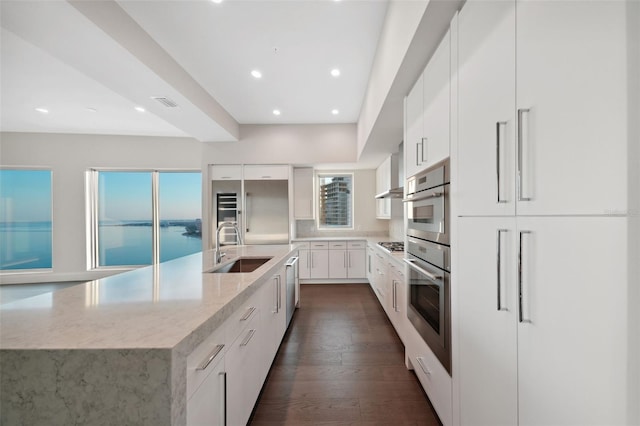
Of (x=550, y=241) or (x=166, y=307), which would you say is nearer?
(x=550, y=241)

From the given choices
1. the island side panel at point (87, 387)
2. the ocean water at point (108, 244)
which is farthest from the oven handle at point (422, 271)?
the ocean water at point (108, 244)

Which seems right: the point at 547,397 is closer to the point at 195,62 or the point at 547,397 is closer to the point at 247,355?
the point at 247,355

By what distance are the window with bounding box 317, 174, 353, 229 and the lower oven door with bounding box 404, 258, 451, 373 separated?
12.3 ft

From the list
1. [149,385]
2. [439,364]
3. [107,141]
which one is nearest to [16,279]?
[107,141]

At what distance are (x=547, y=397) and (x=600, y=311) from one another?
0.35 m

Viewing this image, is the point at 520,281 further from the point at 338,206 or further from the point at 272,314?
the point at 338,206

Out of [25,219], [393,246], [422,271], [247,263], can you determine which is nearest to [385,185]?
[393,246]

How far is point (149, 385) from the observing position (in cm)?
73

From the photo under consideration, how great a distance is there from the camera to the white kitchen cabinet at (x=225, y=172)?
16.5 feet

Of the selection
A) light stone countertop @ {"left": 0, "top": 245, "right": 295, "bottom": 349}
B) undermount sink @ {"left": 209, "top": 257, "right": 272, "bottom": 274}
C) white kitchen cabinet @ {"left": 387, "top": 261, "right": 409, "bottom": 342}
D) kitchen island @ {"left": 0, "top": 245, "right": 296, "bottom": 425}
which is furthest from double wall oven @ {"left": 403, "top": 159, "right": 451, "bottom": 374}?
undermount sink @ {"left": 209, "top": 257, "right": 272, "bottom": 274}

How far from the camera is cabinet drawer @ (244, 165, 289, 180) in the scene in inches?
198

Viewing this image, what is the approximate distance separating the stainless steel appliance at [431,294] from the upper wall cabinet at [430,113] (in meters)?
0.59

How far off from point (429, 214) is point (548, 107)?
981 mm

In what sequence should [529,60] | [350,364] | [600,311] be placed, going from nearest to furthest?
[600,311], [529,60], [350,364]
